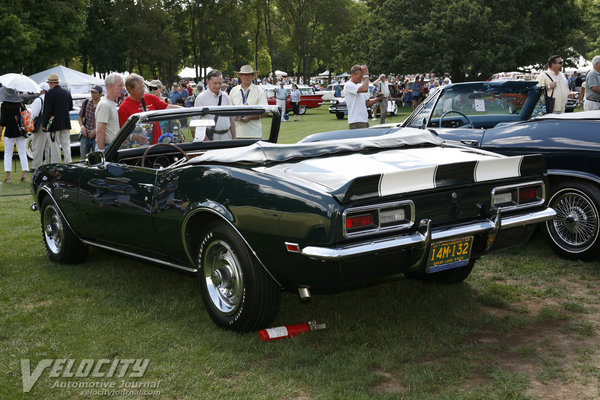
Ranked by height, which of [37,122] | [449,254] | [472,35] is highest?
[472,35]

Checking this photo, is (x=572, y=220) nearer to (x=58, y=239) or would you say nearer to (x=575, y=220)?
(x=575, y=220)

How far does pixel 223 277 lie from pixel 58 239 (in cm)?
279

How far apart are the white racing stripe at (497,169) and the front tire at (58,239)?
3.80 m

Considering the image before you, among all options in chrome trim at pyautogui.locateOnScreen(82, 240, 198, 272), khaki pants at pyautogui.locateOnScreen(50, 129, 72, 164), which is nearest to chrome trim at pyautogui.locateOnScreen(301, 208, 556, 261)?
chrome trim at pyautogui.locateOnScreen(82, 240, 198, 272)

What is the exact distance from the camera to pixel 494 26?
34.2m

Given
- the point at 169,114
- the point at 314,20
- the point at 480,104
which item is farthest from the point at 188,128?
the point at 314,20

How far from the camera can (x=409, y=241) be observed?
12.2 ft

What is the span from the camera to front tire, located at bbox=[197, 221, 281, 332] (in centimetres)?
404

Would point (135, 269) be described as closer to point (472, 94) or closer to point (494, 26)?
point (472, 94)

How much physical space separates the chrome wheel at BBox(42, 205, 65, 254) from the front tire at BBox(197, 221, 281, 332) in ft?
7.99

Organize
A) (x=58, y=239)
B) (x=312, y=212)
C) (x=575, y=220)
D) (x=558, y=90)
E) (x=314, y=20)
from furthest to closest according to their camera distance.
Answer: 1. (x=314, y=20)
2. (x=558, y=90)
3. (x=58, y=239)
4. (x=575, y=220)
5. (x=312, y=212)

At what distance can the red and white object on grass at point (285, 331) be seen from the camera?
413 cm

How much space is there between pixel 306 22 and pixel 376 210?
6633cm

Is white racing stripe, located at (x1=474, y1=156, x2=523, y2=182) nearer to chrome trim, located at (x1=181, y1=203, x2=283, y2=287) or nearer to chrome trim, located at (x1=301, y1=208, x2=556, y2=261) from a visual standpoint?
chrome trim, located at (x1=301, y1=208, x2=556, y2=261)
